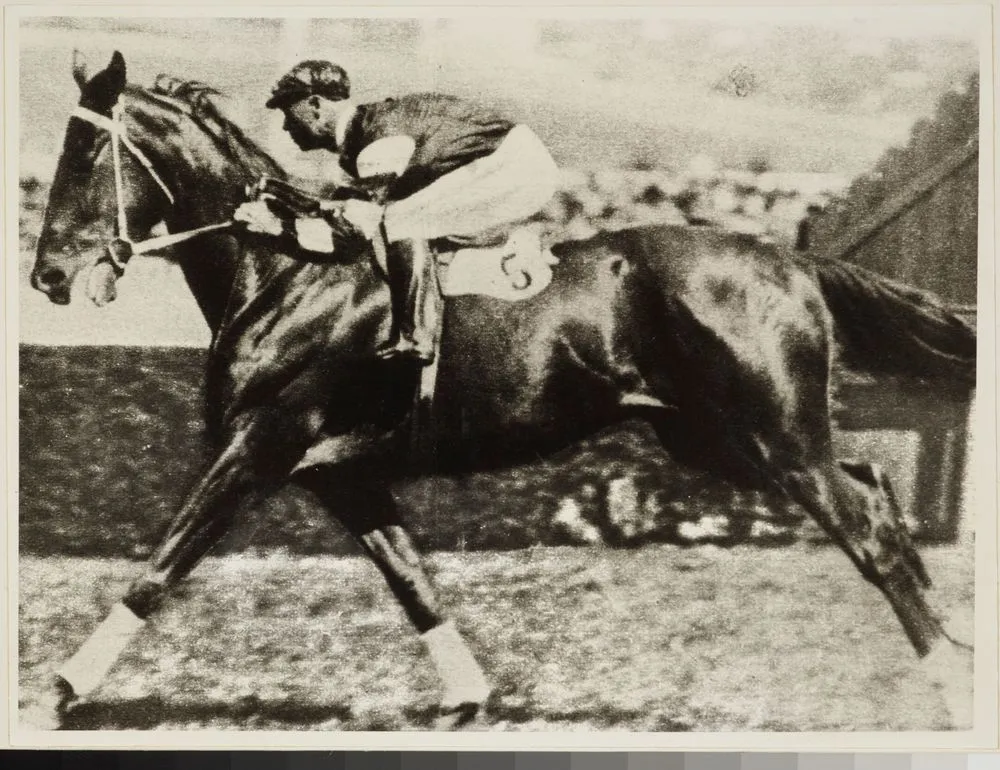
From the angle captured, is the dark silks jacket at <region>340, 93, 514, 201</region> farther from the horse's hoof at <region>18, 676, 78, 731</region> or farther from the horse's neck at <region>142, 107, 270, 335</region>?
the horse's hoof at <region>18, 676, 78, 731</region>

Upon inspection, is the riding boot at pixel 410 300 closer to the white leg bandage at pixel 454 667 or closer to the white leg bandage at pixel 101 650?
the white leg bandage at pixel 454 667

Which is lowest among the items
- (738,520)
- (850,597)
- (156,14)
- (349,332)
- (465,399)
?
(850,597)

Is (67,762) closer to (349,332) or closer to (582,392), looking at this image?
(349,332)

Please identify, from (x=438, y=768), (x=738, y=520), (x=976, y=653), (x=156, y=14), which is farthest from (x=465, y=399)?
(x=976, y=653)

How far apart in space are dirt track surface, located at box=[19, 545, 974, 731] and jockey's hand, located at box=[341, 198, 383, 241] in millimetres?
1105

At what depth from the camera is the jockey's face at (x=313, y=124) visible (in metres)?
3.58

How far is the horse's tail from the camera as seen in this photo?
11.8ft

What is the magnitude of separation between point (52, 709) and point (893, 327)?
3.11 m

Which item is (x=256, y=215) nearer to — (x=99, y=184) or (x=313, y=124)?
(x=313, y=124)

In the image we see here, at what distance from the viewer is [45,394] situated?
362 centimetres

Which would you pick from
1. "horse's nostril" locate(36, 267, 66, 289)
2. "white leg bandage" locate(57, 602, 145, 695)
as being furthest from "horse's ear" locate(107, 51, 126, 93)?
"white leg bandage" locate(57, 602, 145, 695)

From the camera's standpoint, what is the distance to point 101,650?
360cm

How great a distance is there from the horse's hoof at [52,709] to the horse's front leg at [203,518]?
0.05 meters

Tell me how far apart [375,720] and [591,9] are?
2.49 m
